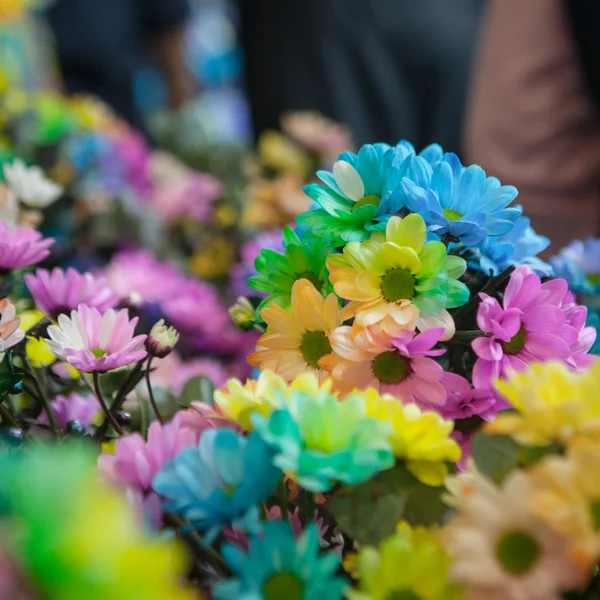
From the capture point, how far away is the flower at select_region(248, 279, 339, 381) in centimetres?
31

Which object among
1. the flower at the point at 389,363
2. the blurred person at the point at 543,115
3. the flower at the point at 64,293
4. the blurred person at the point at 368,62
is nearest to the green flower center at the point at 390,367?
the flower at the point at 389,363

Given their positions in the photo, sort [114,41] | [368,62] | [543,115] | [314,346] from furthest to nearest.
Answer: [114,41]
[368,62]
[543,115]
[314,346]

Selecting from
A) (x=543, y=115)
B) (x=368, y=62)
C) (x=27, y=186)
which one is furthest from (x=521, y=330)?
(x=368, y=62)

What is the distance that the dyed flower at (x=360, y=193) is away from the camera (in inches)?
12.3

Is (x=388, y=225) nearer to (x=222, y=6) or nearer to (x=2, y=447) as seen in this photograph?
(x=2, y=447)

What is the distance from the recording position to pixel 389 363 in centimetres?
30

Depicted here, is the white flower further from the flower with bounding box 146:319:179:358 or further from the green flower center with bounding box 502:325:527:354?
the green flower center with bounding box 502:325:527:354

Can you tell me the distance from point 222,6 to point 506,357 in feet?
8.88

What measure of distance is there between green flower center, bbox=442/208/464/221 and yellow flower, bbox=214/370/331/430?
10cm

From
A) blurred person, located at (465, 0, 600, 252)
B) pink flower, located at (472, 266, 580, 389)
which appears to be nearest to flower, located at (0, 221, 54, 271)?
pink flower, located at (472, 266, 580, 389)

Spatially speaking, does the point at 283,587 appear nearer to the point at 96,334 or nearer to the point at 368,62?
the point at 96,334

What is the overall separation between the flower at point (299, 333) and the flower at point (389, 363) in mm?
18

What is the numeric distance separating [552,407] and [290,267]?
0.50 feet

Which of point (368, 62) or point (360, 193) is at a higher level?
point (360, 193)
